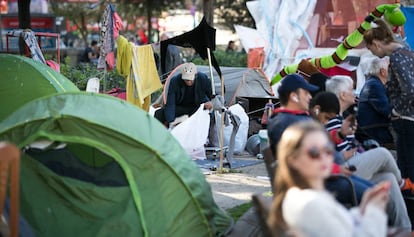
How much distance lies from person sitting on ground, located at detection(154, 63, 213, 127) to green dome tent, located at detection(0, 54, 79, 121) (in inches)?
79.9

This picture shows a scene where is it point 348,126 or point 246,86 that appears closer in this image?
point 348,126

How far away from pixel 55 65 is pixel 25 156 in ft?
18.0

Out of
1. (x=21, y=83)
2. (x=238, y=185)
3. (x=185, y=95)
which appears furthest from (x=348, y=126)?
(x=185, y=95)

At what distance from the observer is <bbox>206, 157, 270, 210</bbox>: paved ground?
7.57 meters

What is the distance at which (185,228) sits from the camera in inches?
211

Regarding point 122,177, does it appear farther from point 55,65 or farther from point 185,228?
point 55,65

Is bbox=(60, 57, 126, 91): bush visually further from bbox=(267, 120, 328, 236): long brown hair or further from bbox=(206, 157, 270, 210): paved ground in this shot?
bbox=(267, 120, 328, 236): long brown hair

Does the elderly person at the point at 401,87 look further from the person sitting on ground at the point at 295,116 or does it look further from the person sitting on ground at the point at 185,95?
the person sitting on ground at the point at 185,95

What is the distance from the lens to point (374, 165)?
226 inches

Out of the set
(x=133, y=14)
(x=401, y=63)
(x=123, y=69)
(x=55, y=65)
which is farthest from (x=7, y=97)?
(x=133, y=14)

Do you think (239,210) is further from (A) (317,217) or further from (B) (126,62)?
(B) (126,62)

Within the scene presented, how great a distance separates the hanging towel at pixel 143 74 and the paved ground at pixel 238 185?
1.68m

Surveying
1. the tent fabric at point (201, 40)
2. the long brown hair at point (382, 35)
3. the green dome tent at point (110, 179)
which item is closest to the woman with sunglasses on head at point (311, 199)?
the green dome tent at point (110, 179)

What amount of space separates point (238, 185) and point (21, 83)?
104 inches
